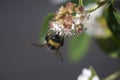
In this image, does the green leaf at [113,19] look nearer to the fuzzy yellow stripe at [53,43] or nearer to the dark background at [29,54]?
the fuzzy yellow stripe at [53,43]

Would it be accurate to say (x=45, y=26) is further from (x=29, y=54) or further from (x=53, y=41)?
(x=29, y=54)

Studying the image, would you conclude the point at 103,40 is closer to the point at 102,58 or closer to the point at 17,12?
the point at 102,58

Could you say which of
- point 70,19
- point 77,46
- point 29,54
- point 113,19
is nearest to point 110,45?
point 77,46

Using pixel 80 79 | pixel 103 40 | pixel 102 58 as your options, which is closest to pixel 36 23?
pixel 102 58

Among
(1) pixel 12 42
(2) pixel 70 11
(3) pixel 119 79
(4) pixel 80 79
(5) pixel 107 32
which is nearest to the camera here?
(2) pixel 70 11

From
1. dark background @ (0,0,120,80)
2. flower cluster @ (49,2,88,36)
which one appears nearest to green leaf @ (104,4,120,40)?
flower cluster @ (49,2,88,36)

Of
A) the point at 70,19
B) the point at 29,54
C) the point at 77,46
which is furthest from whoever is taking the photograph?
the point at 29,54

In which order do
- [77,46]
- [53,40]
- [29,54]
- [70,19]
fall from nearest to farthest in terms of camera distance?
[70,19]
[53,40]
[77,46]
[29,54]
